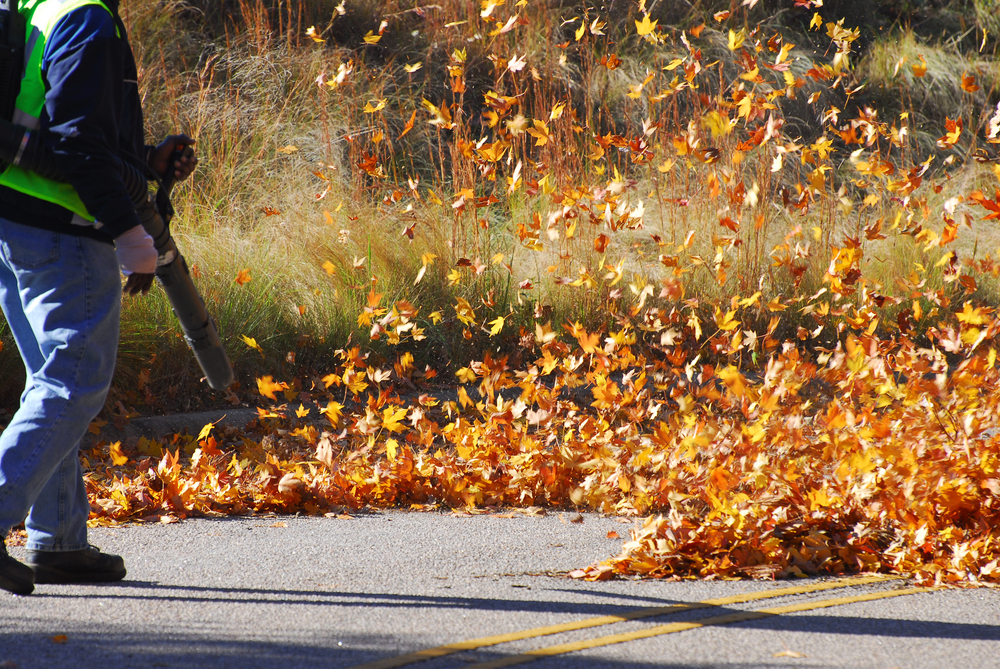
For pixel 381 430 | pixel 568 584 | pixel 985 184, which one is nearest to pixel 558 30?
pixel 985 184

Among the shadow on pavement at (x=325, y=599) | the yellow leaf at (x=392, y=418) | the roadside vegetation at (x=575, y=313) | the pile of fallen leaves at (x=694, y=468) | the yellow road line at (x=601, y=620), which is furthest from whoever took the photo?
the yellow leaf at (x=392, y=418)

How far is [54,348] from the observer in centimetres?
236

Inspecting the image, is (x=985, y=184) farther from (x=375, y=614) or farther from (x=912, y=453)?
(x=375, y=614)

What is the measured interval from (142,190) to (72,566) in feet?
3.54

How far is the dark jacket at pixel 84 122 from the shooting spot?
87.7 inches

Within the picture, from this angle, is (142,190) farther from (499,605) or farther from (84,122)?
(499,605)

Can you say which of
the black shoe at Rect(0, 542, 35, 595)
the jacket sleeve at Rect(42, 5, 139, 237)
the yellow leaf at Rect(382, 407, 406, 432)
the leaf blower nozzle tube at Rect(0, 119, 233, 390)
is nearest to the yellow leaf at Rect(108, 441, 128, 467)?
the yellow leaf at Rect(382, 407, 406, 432)

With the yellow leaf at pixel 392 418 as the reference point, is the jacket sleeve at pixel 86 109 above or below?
above

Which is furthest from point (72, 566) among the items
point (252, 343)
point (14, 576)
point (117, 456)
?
point (252, 343)

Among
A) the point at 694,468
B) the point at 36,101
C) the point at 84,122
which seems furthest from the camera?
the point at 694,468

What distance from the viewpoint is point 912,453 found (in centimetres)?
300

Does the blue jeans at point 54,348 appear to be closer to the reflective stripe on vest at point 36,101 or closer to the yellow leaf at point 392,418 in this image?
the reflective stripe on vest at point 36,101

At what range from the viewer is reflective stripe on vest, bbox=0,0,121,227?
2.30 m

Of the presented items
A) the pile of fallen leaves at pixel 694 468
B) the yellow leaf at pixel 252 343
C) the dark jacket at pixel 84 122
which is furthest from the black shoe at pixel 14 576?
the yellow leaf at pixel 252 343
